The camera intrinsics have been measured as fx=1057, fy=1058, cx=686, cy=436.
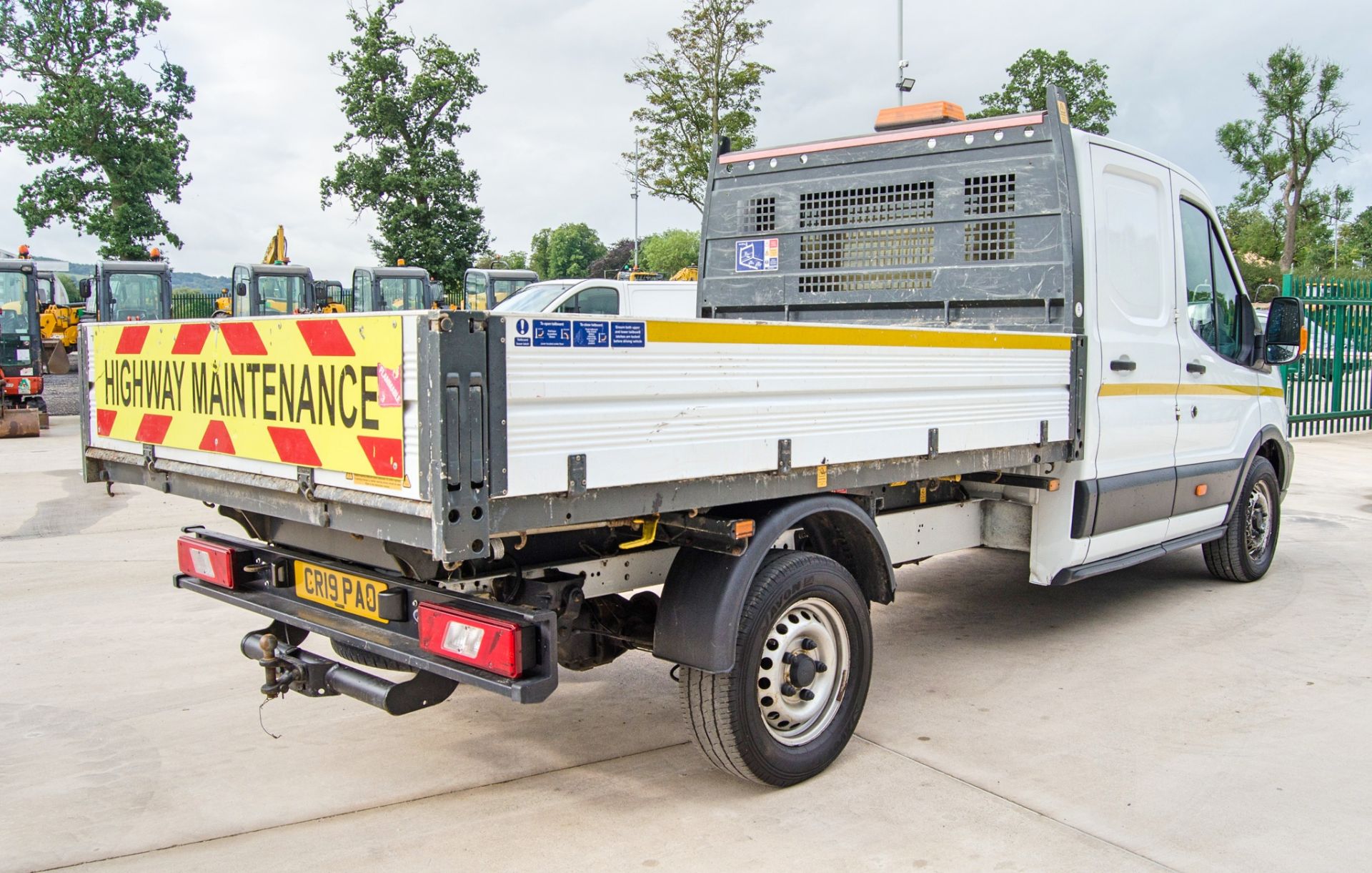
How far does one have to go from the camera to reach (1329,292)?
15078mm

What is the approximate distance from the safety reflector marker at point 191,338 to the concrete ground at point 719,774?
5.18ft

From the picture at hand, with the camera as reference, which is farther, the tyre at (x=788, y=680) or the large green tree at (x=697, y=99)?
the large green tree at (x=697, y=99)

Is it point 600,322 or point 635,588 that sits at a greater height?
point 600,322

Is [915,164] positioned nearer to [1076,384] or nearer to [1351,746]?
[1076,384]

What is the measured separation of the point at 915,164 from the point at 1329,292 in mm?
12553

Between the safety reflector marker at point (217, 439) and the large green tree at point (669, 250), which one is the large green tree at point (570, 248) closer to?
the large green tree at point (669, 250)

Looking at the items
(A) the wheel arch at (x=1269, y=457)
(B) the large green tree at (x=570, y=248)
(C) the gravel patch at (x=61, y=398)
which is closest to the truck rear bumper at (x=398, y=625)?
(A) the wheel arch at (x=1269, y=457)

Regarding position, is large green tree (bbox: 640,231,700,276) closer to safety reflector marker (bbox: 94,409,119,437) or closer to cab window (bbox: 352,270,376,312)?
cab window (bbox: 352,270,376,312)

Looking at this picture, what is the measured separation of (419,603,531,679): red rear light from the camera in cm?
301

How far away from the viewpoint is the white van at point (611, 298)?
12.5 metres

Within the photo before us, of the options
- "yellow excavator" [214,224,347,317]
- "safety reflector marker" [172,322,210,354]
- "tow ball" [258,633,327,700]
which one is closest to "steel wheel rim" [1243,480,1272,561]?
"tow ball" [258,633,327,700]

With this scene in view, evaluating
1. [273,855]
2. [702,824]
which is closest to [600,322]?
[702,824]

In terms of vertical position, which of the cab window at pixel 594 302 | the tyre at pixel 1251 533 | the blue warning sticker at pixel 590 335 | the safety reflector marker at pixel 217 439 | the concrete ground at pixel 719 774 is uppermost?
the cab window at pixel 594 302

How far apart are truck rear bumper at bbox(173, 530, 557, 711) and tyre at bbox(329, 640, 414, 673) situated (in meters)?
0.06
